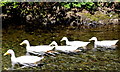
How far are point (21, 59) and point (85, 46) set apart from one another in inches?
137

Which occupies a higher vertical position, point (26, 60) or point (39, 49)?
point (39, 49)

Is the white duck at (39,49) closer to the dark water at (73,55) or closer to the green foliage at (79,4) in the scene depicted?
the dark water at (73,55)

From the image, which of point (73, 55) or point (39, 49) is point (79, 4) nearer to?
point (39, 49)

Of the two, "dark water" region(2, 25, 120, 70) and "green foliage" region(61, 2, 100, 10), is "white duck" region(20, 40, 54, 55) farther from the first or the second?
"green foliage" region(61, 2, 100, 10)

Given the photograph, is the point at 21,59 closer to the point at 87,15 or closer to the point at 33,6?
the point at 33,6

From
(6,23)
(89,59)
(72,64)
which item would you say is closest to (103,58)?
(89,59)

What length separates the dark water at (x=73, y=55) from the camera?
11289mm

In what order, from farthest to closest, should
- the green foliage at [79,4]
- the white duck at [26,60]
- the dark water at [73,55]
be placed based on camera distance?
the green foliage at [79,4], the white duck at [26,60], the dark water at [73,55]

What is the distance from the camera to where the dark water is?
11.3 m

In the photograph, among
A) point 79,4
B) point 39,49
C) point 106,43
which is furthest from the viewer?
point 79,4

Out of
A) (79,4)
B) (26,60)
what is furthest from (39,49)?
(79,4)

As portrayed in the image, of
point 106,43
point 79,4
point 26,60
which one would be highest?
point 79,4

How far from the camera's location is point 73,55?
12.7 metres

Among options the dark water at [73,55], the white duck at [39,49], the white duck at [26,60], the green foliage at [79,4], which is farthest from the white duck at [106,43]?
the green foliage at [79,4]
